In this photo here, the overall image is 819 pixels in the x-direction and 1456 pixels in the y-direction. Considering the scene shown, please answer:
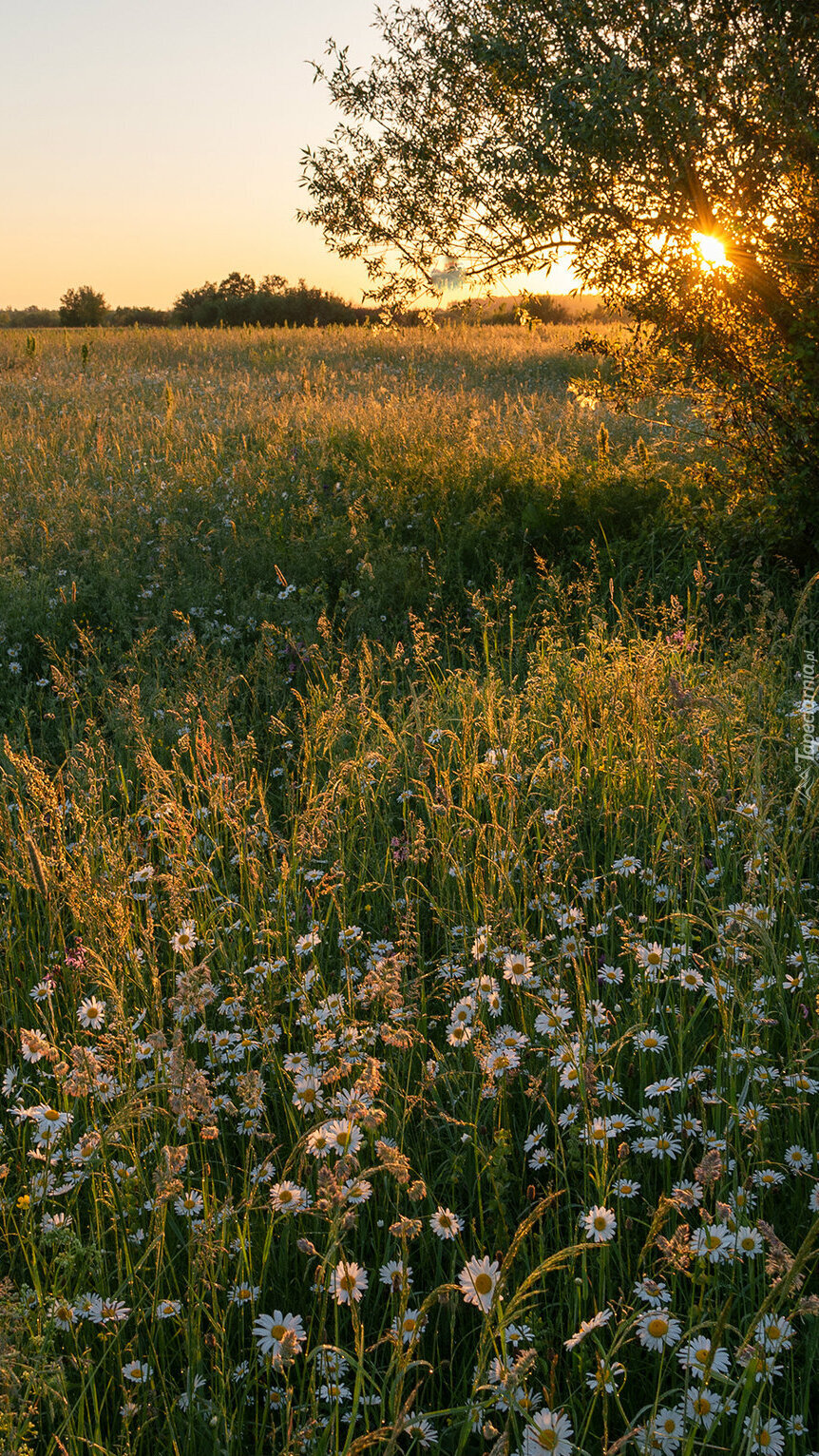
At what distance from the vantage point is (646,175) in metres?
5.57

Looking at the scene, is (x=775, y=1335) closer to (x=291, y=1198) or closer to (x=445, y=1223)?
(x=445, y=1223)

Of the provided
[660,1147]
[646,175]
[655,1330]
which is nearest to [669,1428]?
[655,1330]

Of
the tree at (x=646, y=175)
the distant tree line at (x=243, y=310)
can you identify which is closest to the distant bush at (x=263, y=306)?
the distant tree line at (x=243, y=310)

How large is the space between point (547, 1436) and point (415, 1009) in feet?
4.14

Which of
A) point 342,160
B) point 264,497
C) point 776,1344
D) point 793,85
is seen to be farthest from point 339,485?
point 776,1344

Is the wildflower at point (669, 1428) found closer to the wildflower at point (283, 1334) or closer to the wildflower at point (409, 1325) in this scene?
the wildflower at point (409, 1325)

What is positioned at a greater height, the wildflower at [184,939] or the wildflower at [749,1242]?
the wildflower at [184,939]

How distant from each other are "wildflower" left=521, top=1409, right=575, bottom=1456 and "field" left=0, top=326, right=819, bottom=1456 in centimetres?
1

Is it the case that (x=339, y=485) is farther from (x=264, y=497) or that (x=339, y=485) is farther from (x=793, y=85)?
(x=793, y=85)

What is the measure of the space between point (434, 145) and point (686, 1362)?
6.98 metres

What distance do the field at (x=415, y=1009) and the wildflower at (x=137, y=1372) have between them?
0.06 ft

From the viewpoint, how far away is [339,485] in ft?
24.8

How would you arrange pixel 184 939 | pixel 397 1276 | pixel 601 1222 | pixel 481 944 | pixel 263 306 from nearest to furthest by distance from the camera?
pixel 397 1276
pixel 601 1222
pixel 481 944
pixel 184 939
pixel 263 306

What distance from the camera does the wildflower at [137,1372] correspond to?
64.9 inches
